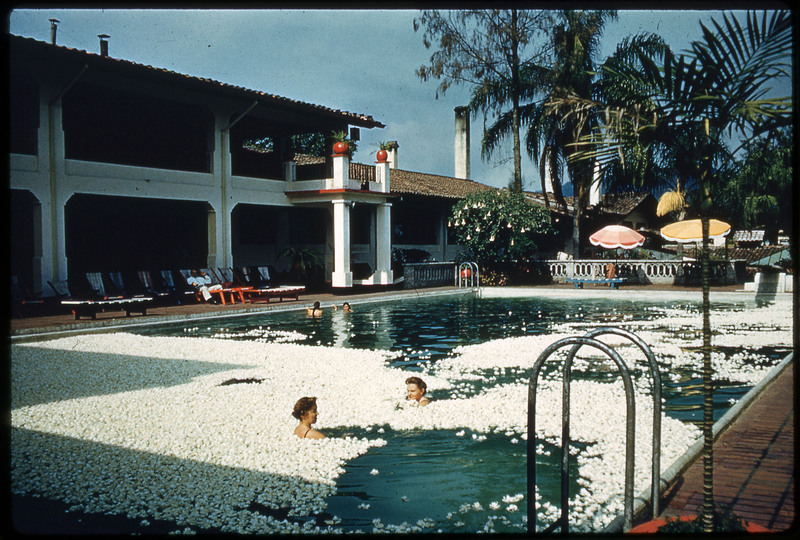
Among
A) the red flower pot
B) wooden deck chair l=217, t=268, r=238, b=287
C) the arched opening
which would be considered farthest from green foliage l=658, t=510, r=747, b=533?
the red flower pot

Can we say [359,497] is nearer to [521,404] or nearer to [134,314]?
[521,404]

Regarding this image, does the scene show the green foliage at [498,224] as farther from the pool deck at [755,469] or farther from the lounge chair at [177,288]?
the pool deck at [755,469]

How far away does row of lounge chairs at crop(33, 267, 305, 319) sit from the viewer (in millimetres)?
15406

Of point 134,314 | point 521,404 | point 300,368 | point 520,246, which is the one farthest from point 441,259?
point 521,404

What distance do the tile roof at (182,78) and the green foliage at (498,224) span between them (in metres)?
6.15

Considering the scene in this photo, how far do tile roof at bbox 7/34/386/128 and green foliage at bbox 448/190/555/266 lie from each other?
615cm

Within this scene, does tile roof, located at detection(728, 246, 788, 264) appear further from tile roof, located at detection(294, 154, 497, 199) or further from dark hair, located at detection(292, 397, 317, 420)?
dark hair, located at detection(292, 397, 317, 420)

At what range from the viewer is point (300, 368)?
9867mm

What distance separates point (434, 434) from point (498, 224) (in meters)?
22.2

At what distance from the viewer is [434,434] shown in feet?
21.7

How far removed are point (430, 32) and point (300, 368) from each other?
24.2 meters

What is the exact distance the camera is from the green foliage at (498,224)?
2798 centimetres

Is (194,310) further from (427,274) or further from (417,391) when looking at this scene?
(427,274)

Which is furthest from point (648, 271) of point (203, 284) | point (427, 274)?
point (203, 284)
